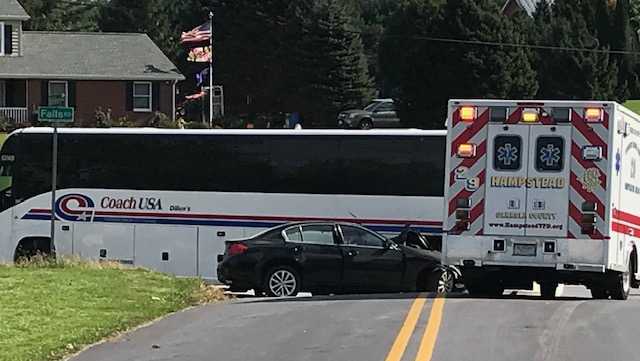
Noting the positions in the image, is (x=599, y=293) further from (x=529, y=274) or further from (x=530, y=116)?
(x=530, y=116)

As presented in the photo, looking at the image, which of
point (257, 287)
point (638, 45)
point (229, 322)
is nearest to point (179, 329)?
point (229, 322)

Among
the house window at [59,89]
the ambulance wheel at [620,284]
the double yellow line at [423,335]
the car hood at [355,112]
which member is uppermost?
the house window at [59,89]

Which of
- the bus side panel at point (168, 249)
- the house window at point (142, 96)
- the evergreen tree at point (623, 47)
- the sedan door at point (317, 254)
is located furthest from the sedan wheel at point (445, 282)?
the evergreen tree at point (623, 47)

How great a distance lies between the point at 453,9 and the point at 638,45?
16027 mm

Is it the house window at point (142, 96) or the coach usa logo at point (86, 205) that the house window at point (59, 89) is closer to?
the house window at point (142, 96)

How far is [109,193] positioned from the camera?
82.4 ft

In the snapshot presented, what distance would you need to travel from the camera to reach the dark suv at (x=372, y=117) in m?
61.3

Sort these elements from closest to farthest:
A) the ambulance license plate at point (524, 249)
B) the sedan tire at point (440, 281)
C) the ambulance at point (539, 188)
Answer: the ambulance at point (539, 188) < the ambulance license plate at point (524, 249) < the sedan tire at point (440, 281)

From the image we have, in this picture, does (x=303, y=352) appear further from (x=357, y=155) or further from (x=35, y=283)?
(x=357, y=155)

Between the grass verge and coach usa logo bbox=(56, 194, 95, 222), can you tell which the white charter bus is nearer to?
coach usa logo bbox=(56, 194, 95, 222)

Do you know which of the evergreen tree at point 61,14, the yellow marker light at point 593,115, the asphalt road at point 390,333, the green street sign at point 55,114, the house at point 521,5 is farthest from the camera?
the evergreen tree at point 61,14

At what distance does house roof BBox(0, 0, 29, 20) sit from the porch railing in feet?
14.6

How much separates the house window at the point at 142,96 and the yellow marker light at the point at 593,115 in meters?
41.5

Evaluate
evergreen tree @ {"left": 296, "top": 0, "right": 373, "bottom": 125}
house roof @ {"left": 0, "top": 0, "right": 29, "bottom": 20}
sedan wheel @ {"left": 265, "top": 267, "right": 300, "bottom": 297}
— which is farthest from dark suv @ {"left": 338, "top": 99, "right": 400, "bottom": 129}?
sedan wheel @ {"left": 265, "top": 267, "right": 300, "bottom": 297}
